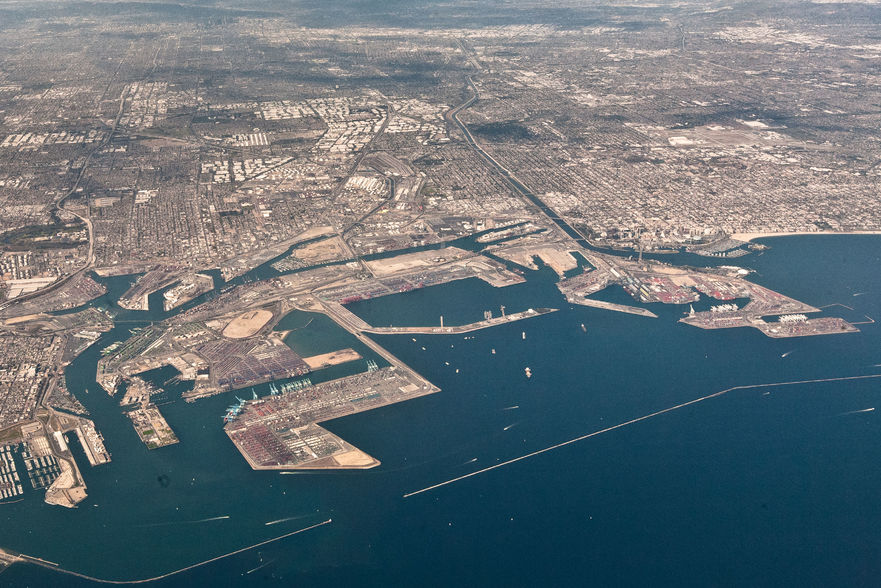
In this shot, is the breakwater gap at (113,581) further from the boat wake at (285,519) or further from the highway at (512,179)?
the highway at (512,179)

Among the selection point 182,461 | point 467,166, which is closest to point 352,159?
point 467,166

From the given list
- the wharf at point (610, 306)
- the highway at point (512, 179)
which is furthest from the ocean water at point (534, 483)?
the highway at point (512, 179)

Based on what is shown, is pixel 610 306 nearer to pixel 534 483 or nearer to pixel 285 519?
pixel 534 483

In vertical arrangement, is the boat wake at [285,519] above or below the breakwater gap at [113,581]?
above

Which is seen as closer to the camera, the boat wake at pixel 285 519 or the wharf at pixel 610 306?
the boat wake at pixel 285 519

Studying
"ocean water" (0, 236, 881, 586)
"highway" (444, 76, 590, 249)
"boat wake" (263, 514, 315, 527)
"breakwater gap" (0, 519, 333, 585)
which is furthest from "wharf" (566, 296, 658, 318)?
"breakwater gap" (0, 519, 333, 585)

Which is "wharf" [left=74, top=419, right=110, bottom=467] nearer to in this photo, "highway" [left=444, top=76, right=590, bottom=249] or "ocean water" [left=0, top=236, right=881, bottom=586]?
"ocean water" [left=0, top=236, right=881, bottom=586]

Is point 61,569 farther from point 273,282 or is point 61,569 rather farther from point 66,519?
point 273,282

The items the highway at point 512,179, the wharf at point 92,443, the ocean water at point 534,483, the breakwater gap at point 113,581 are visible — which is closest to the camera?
the breakwater gap at point 113,581

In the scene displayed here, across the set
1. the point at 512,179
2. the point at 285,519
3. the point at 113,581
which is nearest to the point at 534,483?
the point at 285,519
